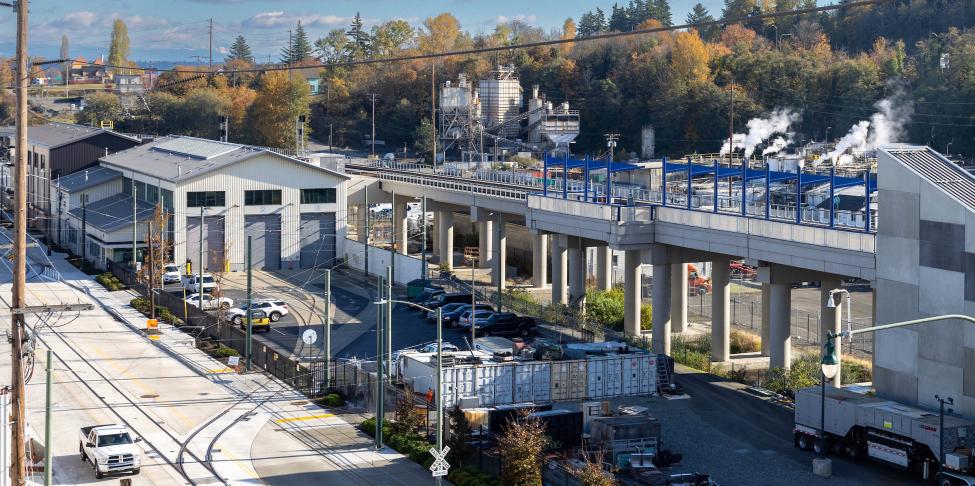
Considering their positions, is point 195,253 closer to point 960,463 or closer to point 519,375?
point 519,375

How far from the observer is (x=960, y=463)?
1275 inches

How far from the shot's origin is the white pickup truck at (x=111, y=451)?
113ft

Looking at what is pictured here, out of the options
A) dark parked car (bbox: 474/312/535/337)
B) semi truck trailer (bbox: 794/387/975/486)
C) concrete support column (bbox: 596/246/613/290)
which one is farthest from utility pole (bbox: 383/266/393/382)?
concrete support column (bbox: 596/246/613/290)

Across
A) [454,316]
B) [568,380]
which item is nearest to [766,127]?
[454,316]

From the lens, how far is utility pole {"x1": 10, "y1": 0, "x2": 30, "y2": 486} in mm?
23891

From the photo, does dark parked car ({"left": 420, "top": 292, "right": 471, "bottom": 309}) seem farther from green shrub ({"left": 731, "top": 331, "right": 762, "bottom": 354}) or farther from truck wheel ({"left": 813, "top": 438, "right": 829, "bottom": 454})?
truck wheel ({"left": 813, "top": 438, "right": 829, "bottom": 454})

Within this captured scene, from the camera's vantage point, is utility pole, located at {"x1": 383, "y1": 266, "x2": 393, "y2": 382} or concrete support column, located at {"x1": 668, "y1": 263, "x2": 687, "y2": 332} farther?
concrete support column, located at {"x1": 668, "y1": 263, "x2": 687, "y2": 332}

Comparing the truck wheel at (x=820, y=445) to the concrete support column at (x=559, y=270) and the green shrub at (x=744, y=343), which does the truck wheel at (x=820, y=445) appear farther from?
the concrete support column at (x=559, y=270)

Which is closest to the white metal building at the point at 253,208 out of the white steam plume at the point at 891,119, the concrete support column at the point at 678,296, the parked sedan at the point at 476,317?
the parked sedan at the point at 476,317

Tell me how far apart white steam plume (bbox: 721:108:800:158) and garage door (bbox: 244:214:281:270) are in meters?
59.2

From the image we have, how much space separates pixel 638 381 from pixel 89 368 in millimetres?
22014

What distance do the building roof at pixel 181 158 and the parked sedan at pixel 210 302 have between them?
12.5 metres

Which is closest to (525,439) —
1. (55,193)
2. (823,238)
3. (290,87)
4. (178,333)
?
(823,238)

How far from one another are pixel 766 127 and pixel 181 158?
223ft
